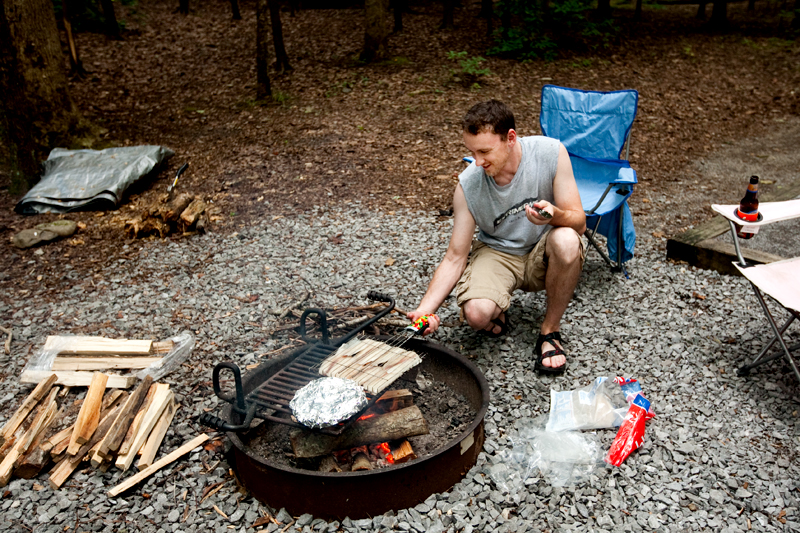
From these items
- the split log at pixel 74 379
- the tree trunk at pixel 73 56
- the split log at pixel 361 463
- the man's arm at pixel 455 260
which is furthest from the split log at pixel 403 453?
the tree trunk at pixel 73 56

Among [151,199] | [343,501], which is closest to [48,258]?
[151,199]

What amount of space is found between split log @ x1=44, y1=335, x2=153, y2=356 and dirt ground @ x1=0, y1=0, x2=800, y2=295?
120cm

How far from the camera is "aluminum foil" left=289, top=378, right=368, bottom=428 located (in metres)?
2.06

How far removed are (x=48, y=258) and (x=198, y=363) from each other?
214 centimetres

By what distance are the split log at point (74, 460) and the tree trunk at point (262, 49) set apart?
5691mm

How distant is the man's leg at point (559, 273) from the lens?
287cm

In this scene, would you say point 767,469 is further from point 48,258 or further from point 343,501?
point 48,258

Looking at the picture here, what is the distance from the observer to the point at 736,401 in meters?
2.70

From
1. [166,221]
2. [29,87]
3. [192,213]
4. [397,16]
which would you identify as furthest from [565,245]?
[397,16]

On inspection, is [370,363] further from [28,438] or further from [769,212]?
[769,212]

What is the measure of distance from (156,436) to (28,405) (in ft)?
2.25

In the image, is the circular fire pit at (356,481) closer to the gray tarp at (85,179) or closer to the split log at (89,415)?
the split log at (89,415)

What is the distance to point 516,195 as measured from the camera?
297 cm

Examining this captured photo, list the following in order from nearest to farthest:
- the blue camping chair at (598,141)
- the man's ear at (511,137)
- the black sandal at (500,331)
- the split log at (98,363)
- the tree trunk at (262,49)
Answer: the man's ear at (511,137) < the split log at (98,363) < the black sandal at (500,331) < the blue camping chair at (598,141) < the tree trunk at (262,49)
